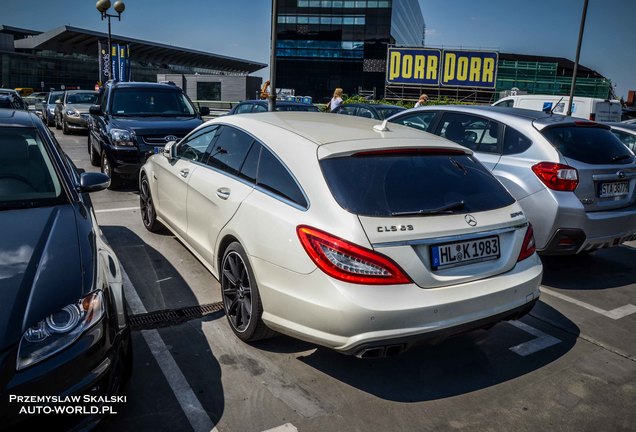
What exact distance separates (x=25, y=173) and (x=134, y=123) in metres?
5.37

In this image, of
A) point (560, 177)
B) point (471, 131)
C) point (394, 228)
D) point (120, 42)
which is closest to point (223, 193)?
point (394, 228)

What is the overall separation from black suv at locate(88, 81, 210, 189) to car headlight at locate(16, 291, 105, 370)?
6.12 m

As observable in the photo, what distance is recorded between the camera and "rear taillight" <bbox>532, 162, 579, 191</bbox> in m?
5.00

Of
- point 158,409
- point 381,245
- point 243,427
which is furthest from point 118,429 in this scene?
point 381,245

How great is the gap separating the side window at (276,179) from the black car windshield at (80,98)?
1872 centimetres

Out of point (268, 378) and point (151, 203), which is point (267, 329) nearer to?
point (268, 378)

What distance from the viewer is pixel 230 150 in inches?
170

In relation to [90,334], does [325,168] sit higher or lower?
higher

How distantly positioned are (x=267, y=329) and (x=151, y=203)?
10.4ft

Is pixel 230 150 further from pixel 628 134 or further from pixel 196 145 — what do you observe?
pixel 628 134

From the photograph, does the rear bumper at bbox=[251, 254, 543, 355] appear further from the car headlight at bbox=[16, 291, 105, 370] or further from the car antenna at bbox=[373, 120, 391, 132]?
the car antenna at bbox=[373, 120, 391, 132]

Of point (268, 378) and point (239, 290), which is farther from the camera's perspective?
point (239, 290)

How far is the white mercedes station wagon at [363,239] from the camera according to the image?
9.39ft

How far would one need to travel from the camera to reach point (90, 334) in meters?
2.38
